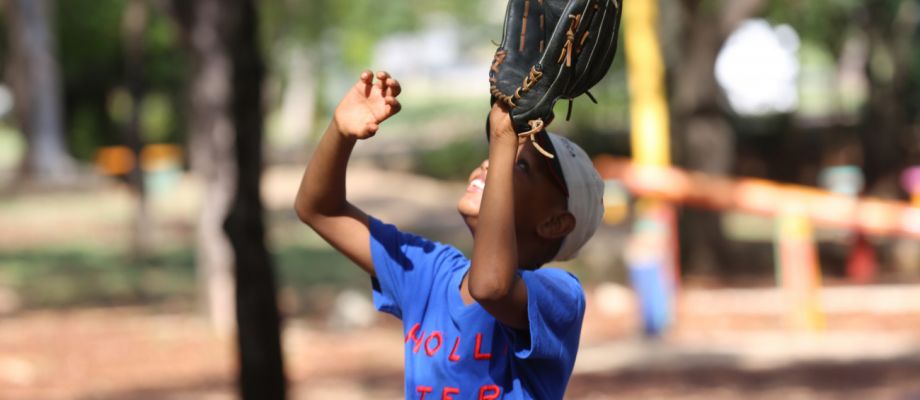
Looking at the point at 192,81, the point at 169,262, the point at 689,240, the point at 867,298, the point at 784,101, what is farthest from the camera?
the point at 784,101

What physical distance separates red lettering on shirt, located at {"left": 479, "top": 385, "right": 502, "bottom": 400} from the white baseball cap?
0.32 m

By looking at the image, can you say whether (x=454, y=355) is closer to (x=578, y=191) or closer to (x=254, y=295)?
(x=578, y=191)

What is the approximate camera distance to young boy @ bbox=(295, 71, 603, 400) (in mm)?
2561

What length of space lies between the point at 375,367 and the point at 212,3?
9.88 ft

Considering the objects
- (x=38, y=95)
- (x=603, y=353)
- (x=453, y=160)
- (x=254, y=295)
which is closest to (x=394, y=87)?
(x=254, y=295)

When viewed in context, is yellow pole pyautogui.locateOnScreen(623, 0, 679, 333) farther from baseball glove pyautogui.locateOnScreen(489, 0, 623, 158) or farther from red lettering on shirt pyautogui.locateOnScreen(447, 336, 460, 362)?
baseball glove pyautogui.locateOnScreen(489, 0, 623, 158)

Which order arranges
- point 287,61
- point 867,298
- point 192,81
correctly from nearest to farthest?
point 192,81, point 867,298, point 287,61

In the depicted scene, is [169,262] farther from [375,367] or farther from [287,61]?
[287,61]

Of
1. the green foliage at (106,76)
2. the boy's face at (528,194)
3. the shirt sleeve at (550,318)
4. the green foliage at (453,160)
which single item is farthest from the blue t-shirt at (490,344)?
the green foliage at (106,76)

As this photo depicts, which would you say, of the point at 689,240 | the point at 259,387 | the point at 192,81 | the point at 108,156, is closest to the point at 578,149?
the point at 259,387

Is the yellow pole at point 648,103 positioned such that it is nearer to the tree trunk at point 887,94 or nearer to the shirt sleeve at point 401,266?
the tree trunk at point 887,94

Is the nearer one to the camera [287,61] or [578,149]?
[578,149]

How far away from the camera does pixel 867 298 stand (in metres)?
13.3

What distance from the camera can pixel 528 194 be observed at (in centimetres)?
275
